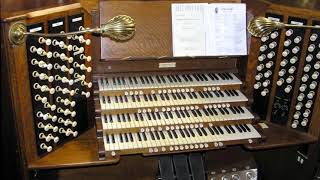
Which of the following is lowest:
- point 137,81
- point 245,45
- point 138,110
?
point 138,110

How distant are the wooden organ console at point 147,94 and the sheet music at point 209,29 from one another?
0.06m

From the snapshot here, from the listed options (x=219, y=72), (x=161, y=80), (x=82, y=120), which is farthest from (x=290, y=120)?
(x=82, y=120)

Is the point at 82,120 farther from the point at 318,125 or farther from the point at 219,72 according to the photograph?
the point at 318,125

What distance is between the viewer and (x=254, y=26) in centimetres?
276

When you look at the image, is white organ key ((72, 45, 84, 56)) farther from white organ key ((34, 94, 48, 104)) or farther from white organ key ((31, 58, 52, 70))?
white organ key ((34, 94, 48, 104))

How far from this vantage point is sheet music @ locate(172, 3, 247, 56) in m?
2.76

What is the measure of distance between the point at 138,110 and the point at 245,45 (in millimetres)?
903

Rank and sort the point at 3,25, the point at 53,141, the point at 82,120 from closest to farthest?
1. the point at 3,25
2. the point at 53,141
3. the point at 82,120

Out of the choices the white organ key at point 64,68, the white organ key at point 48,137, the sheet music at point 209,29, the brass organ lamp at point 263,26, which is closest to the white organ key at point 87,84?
the white organ key at point 64,68

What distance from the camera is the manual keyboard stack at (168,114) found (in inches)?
102

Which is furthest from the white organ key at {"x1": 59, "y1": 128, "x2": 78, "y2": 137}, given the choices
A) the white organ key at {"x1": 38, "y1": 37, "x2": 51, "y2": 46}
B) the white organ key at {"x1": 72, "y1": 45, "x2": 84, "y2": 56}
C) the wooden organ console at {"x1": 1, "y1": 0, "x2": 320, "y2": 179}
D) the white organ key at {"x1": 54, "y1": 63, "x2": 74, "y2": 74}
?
the white organ key at {"x1": 38, "y1": 37, "x2": 51, "y2": 46}

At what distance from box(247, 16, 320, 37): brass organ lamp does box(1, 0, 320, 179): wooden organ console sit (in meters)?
0.08

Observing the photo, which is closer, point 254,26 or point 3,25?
point 3,25

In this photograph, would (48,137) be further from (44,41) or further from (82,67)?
(44,41)
